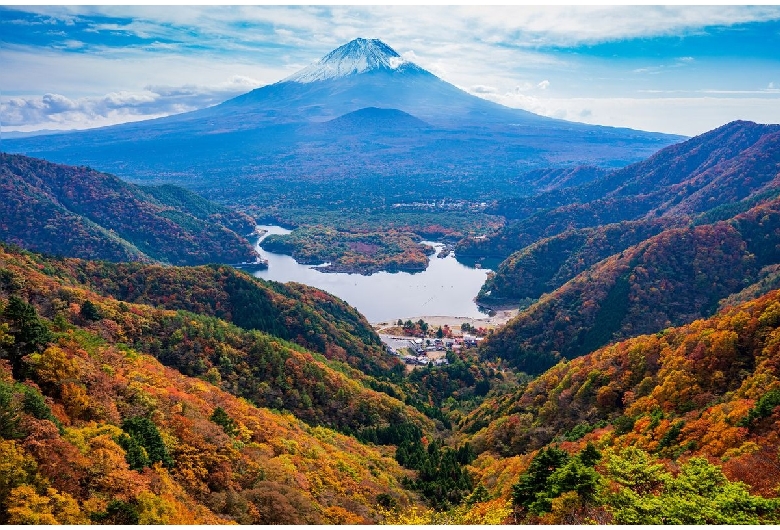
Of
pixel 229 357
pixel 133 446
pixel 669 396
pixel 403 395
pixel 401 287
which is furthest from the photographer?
pixel 401 287

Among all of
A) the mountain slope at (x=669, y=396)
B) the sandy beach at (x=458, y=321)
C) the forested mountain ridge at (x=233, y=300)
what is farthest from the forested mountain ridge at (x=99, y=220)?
the mountain slope at (x=669, y=396)

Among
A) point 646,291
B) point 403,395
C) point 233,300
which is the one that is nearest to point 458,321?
point 646,291

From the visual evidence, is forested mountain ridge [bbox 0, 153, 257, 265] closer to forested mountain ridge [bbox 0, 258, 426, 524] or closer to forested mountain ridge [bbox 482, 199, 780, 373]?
forested mountain ridge [bbox 482, 199, 780, 373]

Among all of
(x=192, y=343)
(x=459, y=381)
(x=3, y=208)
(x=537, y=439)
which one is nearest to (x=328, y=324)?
(x=459, y=381)

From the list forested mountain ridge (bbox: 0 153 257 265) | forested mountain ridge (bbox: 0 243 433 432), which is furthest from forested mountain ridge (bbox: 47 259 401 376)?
forested mountain ridge (bbox: 0 153 257 265)

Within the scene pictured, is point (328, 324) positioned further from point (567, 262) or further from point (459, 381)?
point (567, 262)

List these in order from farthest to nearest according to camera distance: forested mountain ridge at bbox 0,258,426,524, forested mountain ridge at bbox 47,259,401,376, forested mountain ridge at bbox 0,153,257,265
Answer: forested mountain ridge at bbox 0,153,257,265 → forested mountain ridge at bbox 47,259,401,376 → forested mountain ridge at bbox 0,258,426,524

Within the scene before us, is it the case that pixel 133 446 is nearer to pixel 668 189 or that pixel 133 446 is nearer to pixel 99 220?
pixel 99 220
